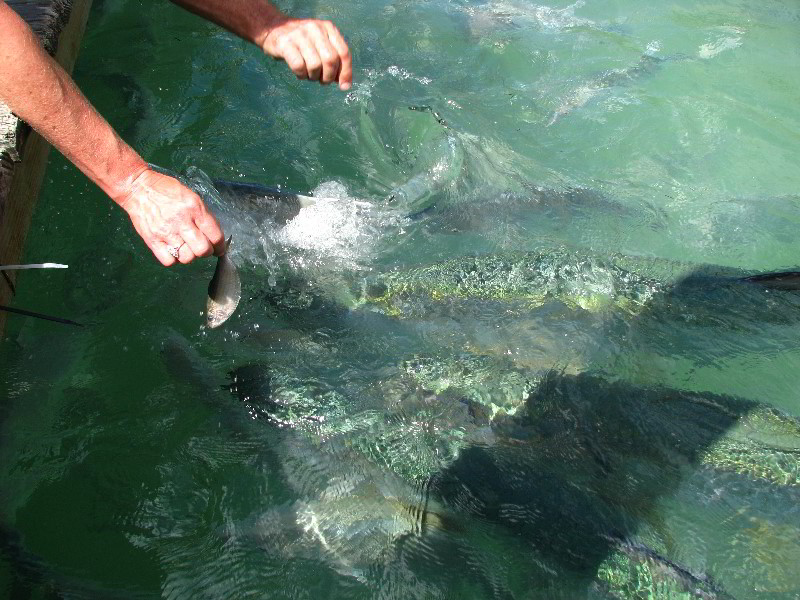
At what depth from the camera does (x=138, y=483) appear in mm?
2807

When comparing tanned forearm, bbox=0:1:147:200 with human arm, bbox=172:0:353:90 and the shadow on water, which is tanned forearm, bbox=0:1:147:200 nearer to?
human arm, bbox=172:0:353:90

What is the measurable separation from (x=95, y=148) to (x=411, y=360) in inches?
71.8

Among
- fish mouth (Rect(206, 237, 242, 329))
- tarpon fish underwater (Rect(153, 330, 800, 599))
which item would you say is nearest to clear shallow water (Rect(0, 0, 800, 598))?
tarpon fish underwater (Rect(153, 330, 800, 599))

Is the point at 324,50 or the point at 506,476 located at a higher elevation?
the point at 324,50

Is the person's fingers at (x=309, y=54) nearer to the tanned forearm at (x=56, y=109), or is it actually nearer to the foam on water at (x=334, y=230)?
the tanned forearm at (x=56, y=109)

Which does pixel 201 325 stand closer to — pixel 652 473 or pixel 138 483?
pixel 138 483

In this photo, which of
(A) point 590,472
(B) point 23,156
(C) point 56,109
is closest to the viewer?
(C) point 56,109

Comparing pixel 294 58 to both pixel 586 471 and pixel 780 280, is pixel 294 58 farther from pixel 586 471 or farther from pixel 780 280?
pixel 780 280

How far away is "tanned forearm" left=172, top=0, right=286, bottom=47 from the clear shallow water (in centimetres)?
112

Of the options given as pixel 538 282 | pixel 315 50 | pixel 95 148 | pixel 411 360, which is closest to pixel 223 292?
pixel 95 148

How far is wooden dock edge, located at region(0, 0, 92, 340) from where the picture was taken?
2922mm

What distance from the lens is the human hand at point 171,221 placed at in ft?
6.82

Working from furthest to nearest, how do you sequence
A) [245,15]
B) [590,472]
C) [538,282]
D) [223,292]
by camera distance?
[538,282], [590,472], [245,15], [223,292]

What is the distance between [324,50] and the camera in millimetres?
2521
